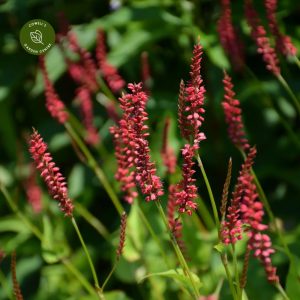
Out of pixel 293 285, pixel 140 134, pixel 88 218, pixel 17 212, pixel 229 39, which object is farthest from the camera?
pixel 88 218

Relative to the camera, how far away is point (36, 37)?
1.71 m

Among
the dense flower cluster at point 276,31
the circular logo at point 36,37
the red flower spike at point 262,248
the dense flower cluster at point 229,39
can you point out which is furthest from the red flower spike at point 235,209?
the circular logo at point 36,37

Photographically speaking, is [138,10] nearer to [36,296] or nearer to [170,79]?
[170,79]

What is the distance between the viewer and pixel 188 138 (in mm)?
998

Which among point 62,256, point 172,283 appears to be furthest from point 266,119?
point 62,256

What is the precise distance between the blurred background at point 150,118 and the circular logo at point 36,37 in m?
0.35

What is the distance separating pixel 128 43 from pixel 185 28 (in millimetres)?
202

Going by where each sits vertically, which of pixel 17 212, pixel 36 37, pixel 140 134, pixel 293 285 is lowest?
pixel 293 285

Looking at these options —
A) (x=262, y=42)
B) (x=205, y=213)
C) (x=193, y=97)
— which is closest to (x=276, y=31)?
(x=262, y=42)

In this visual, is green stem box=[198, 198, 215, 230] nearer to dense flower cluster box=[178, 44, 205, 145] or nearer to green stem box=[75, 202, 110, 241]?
green stem box=[75, 202, 110, 241]

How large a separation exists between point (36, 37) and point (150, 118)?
557 mm

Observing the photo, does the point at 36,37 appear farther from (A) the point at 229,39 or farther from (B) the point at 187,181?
(B) the point at 187,181

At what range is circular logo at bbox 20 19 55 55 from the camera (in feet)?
5.42

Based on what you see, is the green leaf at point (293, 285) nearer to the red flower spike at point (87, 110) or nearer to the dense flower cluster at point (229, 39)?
the dense flower cluster at point (229, 39)
